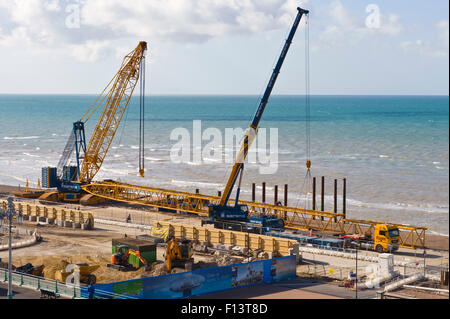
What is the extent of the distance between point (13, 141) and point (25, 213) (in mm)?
105604

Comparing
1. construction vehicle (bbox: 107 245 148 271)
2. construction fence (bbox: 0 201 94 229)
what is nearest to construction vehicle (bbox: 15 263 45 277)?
construction vehicle (bbox: 107 245 148 271)

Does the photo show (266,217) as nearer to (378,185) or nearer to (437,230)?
(437,230)

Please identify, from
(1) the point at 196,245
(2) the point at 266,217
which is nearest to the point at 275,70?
(2) the point at 266,217

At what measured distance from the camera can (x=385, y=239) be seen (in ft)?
165

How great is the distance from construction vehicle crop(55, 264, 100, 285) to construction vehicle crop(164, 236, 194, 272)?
452 centimetres

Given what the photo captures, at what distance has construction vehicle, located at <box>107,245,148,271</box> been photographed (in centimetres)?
4362

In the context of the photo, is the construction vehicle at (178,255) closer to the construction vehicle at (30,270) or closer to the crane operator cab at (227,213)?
the construction vehicle at (30,270)

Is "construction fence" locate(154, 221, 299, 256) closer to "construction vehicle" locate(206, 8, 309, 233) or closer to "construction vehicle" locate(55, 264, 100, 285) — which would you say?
"construction vehicle" locate(206, 8, 309, 233)

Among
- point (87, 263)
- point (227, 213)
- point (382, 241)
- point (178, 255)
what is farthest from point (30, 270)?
point (382, 241)

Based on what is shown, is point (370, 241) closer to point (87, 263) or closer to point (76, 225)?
point (87, 263)

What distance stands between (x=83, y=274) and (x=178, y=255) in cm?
593

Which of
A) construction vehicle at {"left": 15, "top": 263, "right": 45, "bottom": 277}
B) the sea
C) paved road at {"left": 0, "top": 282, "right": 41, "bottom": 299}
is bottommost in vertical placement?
paved road at {"left": 0, "top": 282, "right": 41, "bottom": 299}

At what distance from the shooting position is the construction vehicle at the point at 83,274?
39.0m

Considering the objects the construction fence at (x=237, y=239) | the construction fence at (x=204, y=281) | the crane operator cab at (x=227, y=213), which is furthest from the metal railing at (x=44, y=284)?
the crane operator cab at (x=227, y=213)
